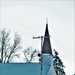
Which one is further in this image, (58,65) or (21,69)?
(58,65)

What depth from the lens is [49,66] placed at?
42.9 meters

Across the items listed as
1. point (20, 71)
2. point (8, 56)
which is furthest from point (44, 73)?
point (8, 56)

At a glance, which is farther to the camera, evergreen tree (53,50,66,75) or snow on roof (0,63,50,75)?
evergreen tree (53,50,66,75)

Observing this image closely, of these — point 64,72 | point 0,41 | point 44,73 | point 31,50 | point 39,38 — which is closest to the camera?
point 39,38

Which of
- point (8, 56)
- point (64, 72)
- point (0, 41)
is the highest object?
point (0, 41)

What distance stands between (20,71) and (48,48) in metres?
6.85

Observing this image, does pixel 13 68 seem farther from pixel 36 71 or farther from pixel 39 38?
pixel 39 38

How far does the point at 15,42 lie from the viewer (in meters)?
51.7

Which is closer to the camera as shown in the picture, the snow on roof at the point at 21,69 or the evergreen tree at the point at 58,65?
the snow on roof at the point at 21,69

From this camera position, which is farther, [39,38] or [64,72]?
[64,72]

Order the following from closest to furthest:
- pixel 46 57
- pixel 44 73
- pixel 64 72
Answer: pixel 44 73, pixel 46 57, pixel 64 72

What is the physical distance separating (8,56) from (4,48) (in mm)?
1958

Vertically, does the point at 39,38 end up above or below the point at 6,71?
above

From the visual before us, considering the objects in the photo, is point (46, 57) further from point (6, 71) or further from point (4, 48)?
point (4, 48)
